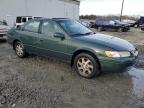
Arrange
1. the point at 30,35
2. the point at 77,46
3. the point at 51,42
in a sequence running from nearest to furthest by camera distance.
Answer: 1. the point at 77,46
2. the point at 51,42
3. the point at 30,35

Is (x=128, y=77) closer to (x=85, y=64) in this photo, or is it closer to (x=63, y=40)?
(x=85, y=64)

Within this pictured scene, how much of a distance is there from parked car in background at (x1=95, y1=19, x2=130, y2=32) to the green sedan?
56.2 ft

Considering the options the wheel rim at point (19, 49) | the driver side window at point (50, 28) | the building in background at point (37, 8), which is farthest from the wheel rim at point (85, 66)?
the building in background at point (37, 8)

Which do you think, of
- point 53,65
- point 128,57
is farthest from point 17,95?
point 128,57

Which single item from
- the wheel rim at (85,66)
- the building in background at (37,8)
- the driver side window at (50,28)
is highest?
the building in background at (37,8)

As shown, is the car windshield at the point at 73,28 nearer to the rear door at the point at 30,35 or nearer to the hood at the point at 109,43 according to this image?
the hood at the point at 109,43

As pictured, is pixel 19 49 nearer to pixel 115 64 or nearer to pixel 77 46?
pixel 77 46

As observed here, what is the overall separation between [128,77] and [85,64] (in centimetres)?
124

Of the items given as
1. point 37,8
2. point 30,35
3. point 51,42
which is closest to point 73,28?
point 51,42

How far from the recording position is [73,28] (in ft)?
20.0

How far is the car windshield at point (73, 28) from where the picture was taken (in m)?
5.82

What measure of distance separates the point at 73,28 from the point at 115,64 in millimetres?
1854

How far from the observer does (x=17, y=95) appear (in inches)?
166

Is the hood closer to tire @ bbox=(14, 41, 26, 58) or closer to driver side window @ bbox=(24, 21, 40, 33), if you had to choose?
driver side window @ bbox=(24, 21, 40, 33)
